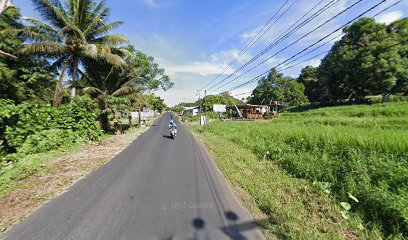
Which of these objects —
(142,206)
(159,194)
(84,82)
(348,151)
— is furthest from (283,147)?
(84,82)

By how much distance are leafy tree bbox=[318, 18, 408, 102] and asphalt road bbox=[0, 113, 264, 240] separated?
30624mm

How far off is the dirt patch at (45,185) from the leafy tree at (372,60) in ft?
108

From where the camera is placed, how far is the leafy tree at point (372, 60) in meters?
24.0

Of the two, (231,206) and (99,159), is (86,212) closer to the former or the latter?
(231,206)

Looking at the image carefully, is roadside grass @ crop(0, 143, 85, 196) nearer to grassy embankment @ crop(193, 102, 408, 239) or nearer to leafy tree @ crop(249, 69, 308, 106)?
grassy embankment @ crop(193, 102, 408, 239)

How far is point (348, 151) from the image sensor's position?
5.39 m

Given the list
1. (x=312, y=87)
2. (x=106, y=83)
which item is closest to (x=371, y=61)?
(x=312, y=87)

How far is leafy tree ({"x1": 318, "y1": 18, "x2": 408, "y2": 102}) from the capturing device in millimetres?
23969

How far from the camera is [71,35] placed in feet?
38.7

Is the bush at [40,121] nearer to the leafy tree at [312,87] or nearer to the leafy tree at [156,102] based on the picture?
the leafy tree at [156,102]

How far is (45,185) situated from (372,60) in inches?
1397

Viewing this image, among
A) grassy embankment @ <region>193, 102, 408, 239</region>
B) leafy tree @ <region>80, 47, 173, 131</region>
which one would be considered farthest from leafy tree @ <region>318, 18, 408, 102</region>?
leafy tree @ <region>80, 47, 173, 131</region>

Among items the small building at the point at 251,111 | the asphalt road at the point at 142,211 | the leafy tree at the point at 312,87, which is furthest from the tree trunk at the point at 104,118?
the leafy tree at the point at 312,87

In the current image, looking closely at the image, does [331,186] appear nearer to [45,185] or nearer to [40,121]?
[45,185]
